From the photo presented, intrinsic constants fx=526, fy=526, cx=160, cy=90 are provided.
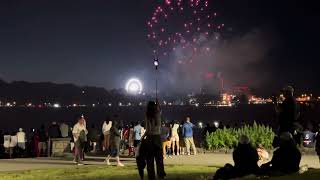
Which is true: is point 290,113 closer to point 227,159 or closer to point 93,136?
point 227,159

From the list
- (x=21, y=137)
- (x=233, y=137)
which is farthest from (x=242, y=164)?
(x=21, y=137)

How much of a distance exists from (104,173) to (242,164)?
17.5 feet

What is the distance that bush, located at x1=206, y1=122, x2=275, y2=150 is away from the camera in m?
23.5

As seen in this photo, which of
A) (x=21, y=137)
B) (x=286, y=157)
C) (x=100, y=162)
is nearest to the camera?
(x=286, y=157)

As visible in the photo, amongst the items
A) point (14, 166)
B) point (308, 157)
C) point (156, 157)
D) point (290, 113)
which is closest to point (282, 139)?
point (290, 113)

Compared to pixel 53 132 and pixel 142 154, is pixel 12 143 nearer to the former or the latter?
pixel 53 132

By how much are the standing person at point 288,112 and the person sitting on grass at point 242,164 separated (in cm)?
119

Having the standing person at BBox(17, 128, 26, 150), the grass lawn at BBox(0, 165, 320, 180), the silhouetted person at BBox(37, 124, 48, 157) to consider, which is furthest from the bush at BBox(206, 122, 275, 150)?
the standing person at BBox(17, 128, 26, 150)

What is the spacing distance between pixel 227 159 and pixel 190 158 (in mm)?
1641

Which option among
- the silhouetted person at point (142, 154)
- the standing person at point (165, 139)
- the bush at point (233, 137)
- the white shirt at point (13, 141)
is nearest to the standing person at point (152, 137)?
the silhouetted person at point (142, 154)

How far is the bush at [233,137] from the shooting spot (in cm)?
2345

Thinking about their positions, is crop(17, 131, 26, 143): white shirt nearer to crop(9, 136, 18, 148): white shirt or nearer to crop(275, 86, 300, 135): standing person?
crop(9, 136, 18, 148): white shirt

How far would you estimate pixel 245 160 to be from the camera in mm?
12266

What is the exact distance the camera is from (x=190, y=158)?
2094 centimetres
